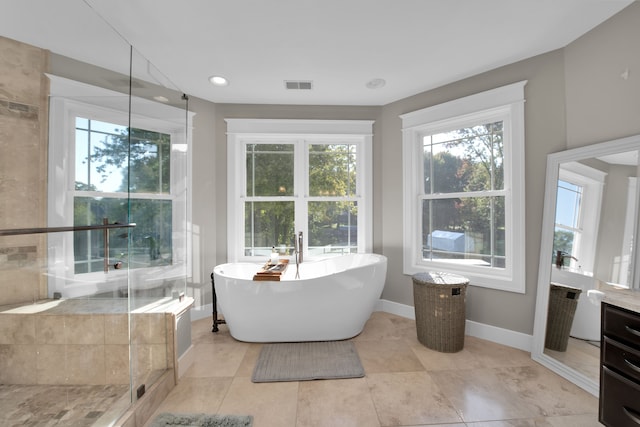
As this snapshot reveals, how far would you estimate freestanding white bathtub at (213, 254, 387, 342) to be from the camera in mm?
2189

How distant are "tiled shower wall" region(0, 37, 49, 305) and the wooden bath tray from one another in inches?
52.7

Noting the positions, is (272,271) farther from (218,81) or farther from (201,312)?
(218,81)

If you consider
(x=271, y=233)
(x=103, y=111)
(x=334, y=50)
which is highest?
(x=334, y=50)

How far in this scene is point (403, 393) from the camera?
1.71 meters

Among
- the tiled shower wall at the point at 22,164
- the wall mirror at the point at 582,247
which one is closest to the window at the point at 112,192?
the tiled shower wall at the point at 22,164

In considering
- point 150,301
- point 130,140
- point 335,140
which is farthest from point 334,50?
point 150,301

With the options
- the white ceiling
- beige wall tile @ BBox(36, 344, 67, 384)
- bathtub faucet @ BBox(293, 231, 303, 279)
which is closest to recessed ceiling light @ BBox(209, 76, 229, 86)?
the white ceiling

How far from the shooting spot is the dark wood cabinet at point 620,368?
1195mm

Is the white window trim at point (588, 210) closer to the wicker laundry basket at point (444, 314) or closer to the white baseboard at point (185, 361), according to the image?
the wicker laundry basket at point (444, 314)

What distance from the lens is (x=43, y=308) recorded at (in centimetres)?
157

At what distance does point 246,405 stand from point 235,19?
2.48 m

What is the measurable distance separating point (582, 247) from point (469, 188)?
0.99 meters

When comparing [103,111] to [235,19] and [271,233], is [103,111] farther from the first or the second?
[271,233]

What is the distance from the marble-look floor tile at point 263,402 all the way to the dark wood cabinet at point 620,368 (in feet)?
5.20
